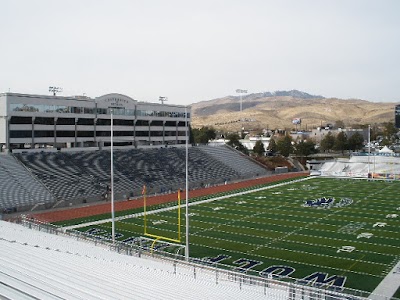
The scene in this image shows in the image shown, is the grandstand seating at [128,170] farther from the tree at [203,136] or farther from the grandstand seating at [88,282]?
the grandstand seating at [88,282]

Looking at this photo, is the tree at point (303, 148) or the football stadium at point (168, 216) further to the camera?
the tree at point (303, 148)

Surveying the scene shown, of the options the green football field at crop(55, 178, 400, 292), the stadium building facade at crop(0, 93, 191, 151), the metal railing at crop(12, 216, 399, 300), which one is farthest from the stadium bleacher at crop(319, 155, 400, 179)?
the metal railing at crop(12, 216, 399, 300)

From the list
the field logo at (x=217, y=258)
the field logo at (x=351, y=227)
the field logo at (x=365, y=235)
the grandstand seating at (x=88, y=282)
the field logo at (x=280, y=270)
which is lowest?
the field logo at (x=280, y=270)

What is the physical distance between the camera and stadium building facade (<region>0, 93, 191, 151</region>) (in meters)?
42.5

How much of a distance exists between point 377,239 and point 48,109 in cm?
3287

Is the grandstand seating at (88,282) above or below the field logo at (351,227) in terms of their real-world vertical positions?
above

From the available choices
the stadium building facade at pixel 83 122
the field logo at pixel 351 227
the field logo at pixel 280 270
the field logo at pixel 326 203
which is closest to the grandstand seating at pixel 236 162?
the stadium building facade at pixel 83 122

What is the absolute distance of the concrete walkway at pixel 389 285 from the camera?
56.4 feet

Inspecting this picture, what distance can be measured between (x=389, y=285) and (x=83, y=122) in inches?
1471

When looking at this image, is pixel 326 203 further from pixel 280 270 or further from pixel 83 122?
pixel 83 122

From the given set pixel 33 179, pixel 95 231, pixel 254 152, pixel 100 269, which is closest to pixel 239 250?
pixel 95 231

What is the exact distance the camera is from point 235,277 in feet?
45.5

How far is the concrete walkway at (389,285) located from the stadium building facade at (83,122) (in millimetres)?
34798

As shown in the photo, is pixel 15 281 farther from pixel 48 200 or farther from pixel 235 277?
pixel 48 200
